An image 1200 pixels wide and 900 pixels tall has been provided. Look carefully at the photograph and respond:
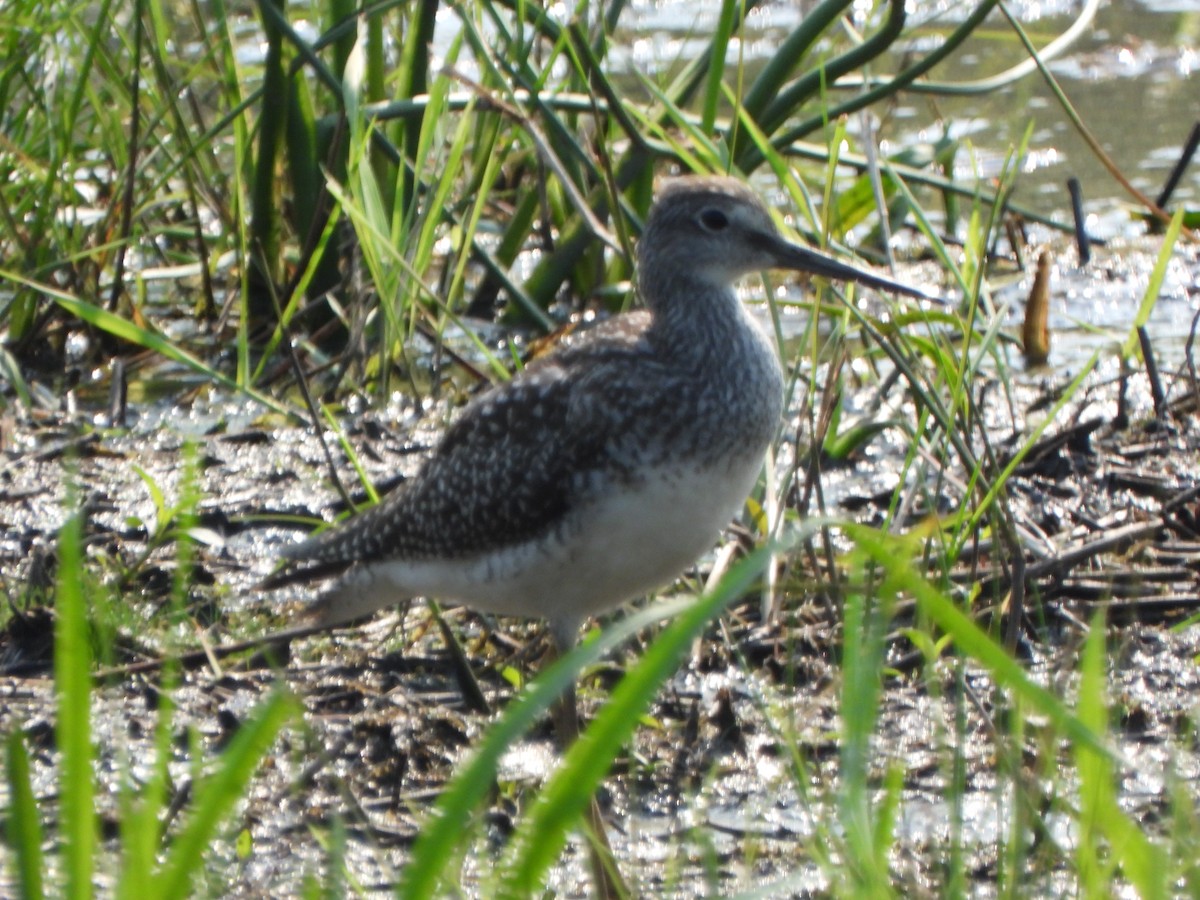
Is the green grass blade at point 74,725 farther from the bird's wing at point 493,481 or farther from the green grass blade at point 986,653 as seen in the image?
the bird's wing at point 493,481

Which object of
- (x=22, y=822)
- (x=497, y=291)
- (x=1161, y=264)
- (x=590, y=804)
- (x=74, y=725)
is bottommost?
(x=590, y=804)

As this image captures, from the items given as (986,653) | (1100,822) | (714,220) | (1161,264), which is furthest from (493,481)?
(986,653)

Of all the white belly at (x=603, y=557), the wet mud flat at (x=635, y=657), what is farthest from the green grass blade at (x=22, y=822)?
the white belly at (x=603, y=557)

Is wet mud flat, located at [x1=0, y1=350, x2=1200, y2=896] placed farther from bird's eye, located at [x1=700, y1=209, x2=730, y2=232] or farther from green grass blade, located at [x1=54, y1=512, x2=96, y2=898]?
green grass blade, located at [x1=54, y1=512, x2=96, y2=898]

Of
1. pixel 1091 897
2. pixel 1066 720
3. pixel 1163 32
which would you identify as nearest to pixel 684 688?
pixel 1091 897

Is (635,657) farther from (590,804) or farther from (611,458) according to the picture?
(590,804)

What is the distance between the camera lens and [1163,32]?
34.8ft

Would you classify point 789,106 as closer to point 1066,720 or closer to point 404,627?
point 404,627

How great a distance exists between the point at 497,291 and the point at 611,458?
3.18 m

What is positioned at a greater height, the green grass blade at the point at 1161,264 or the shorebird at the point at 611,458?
the green grass blade at the point at 1161,264

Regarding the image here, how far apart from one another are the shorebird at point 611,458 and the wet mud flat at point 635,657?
329 millimetres

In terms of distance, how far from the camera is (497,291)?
24.7ft

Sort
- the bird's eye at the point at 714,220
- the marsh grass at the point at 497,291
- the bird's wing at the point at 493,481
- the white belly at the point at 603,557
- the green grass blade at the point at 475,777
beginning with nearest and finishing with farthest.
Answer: the green grass blade at the point at 475,777
the marsh grass at the point at 497,291
the white belly at the point at 603,557
the bird's wing at the point at 493,481
the bird's eye at the point at 714,220

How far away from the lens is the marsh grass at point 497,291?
2764mm
